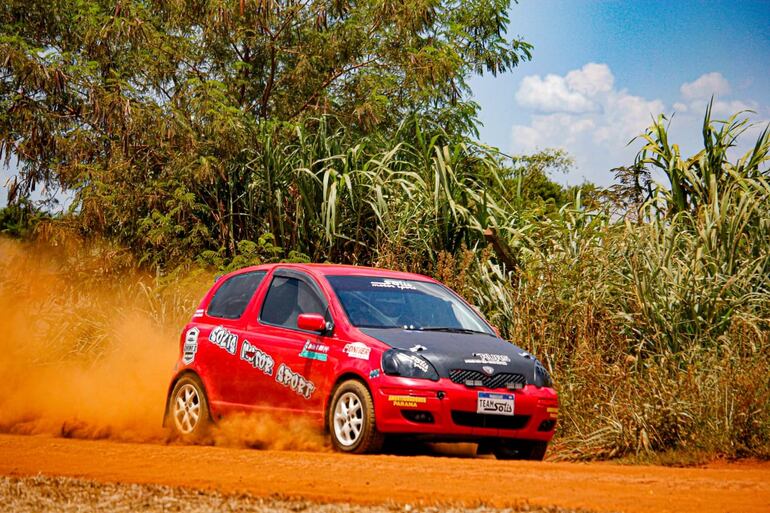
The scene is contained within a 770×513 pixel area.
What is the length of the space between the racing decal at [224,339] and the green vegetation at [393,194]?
3.40 m

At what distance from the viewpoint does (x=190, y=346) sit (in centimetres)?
1077

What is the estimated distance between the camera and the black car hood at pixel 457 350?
8.80 metres

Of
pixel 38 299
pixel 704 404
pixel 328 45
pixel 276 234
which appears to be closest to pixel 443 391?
pixel 704 404

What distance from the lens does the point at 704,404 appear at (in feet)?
33.6

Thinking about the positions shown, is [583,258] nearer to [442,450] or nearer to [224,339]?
[442,450]

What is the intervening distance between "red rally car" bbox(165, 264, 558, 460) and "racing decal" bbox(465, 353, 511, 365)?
1cm

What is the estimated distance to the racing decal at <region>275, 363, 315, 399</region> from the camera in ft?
30.3

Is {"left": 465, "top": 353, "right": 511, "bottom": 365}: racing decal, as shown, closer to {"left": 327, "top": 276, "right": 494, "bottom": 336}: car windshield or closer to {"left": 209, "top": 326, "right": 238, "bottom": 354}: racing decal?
{"left": 327, "top": 276, "right": 494, "bottom": 336}: car windshield

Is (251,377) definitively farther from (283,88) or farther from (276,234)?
(283,88)

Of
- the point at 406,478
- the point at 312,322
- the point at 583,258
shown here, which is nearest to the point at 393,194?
the point at 583,258

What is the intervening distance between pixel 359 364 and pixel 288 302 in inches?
59.1

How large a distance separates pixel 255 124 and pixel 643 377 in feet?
32.7

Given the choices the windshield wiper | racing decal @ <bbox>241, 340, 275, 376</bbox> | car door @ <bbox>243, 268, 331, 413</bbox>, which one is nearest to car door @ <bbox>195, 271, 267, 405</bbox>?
racing decal @ <bbox>241, 340, 275, 376</bbox>

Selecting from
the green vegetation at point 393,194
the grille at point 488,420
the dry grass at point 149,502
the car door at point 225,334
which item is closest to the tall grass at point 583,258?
the green vegetation at point 393,194
